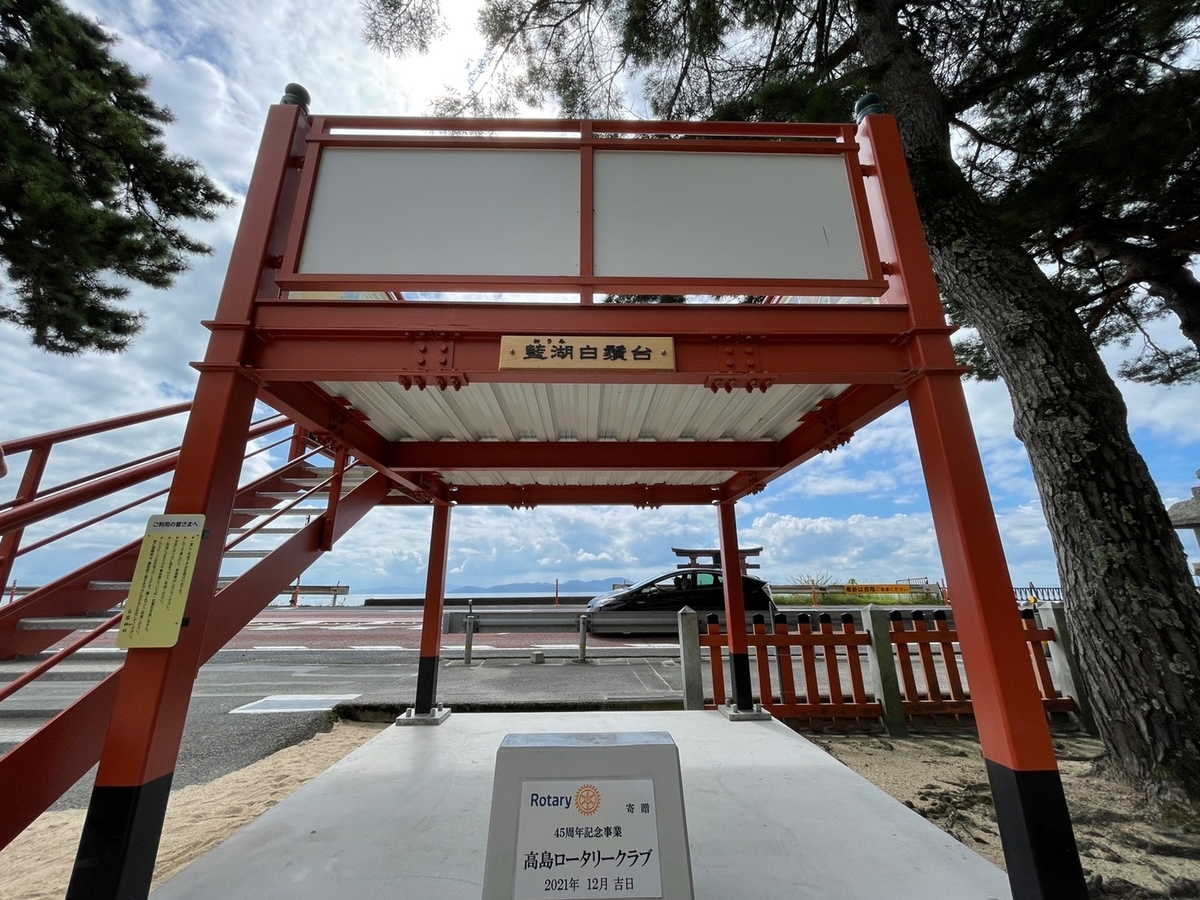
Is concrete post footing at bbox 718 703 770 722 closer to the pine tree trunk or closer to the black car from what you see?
the pine tree trunk

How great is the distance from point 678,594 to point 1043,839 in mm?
10163

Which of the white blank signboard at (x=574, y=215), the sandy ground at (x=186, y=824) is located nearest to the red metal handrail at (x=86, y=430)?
the white blank signboard at (x=574, y=215)

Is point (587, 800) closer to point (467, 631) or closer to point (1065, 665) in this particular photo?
point (1065, 665)

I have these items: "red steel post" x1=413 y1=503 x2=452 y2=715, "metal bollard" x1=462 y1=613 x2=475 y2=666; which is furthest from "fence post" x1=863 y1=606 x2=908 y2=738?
"metal bollard" x1=462 y1=613 x2=475 y2=666

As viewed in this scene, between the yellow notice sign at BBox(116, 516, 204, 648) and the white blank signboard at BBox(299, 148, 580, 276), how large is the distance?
1442 millimetres

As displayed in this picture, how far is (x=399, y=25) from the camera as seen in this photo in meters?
6.48

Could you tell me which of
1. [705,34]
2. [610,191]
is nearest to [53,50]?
[610,191]

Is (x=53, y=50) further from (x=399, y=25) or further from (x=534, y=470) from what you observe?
(x=534, y=470)

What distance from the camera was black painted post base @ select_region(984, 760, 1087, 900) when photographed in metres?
2.01

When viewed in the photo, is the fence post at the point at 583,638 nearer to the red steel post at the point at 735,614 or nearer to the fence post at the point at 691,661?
the fence post at the point at 691,661

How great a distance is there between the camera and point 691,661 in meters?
5.81

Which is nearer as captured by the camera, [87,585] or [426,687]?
[87,585]

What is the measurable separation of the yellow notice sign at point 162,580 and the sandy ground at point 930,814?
1.99m

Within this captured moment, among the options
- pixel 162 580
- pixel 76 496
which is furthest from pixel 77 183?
pixel 162 580
